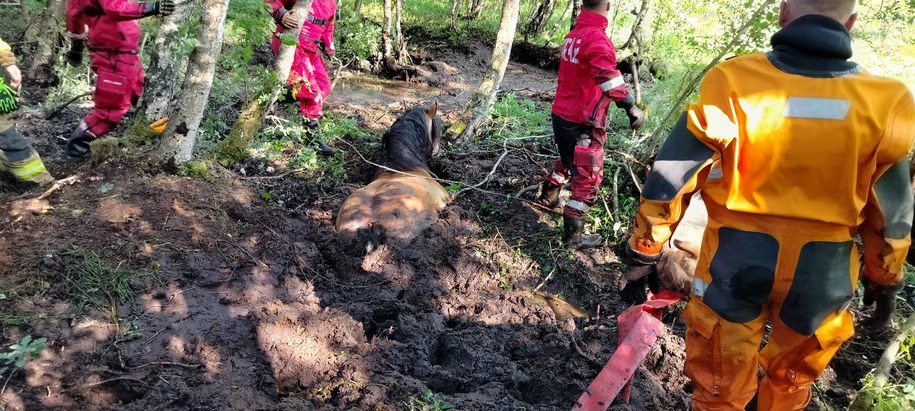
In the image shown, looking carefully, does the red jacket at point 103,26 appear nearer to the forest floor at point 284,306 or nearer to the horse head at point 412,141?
the forest floor at point 284,306

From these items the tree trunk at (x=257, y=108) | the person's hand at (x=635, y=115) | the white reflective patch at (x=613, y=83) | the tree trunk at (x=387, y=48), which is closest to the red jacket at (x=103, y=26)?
the tree trunk at (x=257, y=108)

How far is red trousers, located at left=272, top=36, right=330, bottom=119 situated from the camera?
5742 mm

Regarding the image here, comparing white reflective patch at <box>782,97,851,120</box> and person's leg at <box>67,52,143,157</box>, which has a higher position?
white reflective patch at <box>782,97,851,120</box>

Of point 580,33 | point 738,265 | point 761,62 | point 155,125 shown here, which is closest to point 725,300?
point 738,265

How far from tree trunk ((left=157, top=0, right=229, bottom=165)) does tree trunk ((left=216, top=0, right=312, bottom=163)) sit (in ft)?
2.23

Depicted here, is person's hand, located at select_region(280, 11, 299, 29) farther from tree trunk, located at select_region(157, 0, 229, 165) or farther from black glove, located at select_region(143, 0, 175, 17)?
black glove, located at select_region(143, 0, 175, 17)

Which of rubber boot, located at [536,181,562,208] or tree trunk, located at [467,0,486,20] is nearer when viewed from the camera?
rubber boot, located at [536,181,562,208]

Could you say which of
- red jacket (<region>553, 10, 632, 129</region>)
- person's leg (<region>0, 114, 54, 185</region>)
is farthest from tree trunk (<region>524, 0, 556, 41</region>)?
person's leg (<region>0, 114, 54, 185</region>)

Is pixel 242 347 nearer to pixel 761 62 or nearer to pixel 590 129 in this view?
pixel 761 62

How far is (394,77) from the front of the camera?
409 inches

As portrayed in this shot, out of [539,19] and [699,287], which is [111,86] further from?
[539,19]

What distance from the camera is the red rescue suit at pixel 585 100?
4.07 meters

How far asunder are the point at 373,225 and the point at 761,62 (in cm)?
289

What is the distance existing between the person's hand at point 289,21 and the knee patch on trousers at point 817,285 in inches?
171
